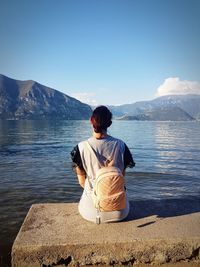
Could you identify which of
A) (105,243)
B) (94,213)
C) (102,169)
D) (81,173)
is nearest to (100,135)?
(102,169)

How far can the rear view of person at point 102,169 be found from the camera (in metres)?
5.32

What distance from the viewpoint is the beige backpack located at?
5.30 metres

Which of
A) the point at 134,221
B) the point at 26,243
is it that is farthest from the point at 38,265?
the point at 134,221

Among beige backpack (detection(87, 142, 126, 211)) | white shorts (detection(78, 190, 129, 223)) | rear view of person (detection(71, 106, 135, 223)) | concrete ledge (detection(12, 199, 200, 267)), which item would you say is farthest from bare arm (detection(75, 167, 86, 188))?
concrete ledge (detection(12, 199, 200, 267))

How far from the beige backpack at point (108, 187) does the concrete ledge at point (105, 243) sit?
0.51 metres

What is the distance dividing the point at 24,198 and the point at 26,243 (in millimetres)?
7743

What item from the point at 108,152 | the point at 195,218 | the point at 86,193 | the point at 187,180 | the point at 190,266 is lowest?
the point at 187,180

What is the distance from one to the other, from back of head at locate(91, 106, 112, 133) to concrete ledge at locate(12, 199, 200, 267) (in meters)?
1.81

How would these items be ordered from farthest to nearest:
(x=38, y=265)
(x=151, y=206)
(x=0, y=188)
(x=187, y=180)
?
(x=187, y=180) < (x=0, y=188) < (x=151, y=206) < (x=38, y=265)

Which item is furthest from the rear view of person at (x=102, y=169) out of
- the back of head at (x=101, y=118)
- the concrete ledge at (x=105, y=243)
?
the concrete ledge at (x=105, y=243)

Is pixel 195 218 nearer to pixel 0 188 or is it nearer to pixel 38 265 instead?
pixel 38 265

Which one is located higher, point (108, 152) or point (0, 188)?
point (108, 152)

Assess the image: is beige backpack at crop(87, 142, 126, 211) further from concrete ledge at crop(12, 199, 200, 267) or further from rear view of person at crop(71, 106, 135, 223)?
concrete ledge at crop(12, 199, 200, 267)

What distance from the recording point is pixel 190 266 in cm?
526
